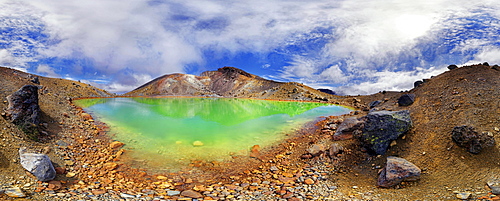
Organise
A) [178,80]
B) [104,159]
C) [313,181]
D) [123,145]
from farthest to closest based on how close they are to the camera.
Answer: [178,80]
[123,145]
[104,159]
[313,181]

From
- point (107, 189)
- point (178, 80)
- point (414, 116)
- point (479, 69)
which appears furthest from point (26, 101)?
point (178, 80)

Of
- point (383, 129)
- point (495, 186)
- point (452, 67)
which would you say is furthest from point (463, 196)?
point (452, 67)

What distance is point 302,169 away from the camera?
8148 mm

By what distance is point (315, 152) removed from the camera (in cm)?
905

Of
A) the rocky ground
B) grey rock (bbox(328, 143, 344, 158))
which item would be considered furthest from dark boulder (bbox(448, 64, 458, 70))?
grey rock (bbox(328, 143, 344, 158))

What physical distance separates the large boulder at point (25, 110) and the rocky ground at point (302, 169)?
405mm

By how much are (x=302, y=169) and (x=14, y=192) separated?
789 centimetres

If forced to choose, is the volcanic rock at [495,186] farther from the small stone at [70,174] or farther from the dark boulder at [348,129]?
the small stone at [70,174]

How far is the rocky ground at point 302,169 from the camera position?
5793mm

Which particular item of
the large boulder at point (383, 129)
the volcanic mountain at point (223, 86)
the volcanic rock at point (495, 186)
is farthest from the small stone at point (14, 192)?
the volcanic mountain at point (223, 86)

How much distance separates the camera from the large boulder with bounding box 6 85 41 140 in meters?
8.82

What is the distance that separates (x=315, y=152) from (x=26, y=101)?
12.8m

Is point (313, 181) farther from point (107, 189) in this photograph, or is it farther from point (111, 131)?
point (111, 131)

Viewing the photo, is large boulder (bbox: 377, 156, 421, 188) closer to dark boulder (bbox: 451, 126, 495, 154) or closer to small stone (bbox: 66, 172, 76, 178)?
dark boulder (bbox: 451, 126, 495, 154)
